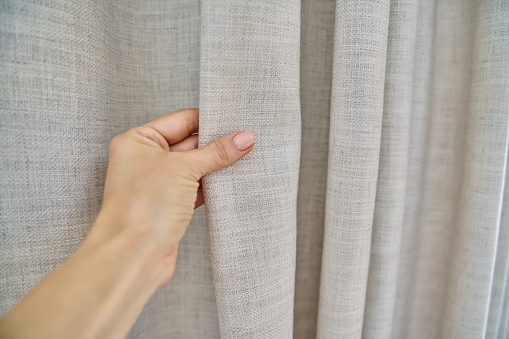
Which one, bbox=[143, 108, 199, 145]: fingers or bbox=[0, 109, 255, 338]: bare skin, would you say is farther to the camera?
bbox=[143, 108, 199, 145]: fingers

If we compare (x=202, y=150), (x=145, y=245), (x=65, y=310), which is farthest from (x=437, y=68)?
(x=65, y=310)

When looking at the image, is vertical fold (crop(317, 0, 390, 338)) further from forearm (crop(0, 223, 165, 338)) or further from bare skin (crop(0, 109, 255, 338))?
forearm (crop(0, 223, 165, 338))

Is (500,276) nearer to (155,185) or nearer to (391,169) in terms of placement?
(391,169)

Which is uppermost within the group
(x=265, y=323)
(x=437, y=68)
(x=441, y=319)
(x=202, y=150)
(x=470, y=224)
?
(x=437, y=68)

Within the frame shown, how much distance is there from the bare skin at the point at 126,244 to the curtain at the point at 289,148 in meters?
0.05

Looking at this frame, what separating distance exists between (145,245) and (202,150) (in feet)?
0.48

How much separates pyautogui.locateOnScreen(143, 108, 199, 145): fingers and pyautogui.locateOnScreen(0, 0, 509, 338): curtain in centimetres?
6

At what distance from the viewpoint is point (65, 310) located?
0.30m

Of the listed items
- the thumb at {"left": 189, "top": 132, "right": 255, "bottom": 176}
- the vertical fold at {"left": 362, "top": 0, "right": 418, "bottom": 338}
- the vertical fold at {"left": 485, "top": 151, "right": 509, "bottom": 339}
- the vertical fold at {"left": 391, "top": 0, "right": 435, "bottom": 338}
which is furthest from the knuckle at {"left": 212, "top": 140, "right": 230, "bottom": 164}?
the vertical fold at {"left": 485, "top": 151, "right": 509, "bottom": 339}

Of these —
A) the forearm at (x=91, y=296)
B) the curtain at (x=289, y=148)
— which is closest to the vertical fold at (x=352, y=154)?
the curtain at (x=289, y=148)

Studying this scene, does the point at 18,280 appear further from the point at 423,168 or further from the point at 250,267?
the point at 423,168

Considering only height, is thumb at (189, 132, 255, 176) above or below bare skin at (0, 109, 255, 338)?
above

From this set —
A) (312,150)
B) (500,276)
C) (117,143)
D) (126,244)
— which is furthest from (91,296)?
(500,276)

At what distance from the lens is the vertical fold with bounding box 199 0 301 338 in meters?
0.38
